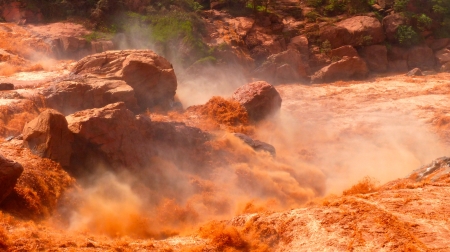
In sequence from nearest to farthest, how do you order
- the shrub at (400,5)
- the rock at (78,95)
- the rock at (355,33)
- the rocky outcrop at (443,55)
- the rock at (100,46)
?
1. the rock at (78,95)
2. the rock at (100,46)
3. the rocky outcrop at (443,55)
4. the rock at (355,33)
5. the shrub at (400,5)

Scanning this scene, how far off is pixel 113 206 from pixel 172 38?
600 inches

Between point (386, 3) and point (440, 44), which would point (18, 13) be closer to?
point (386, 3)

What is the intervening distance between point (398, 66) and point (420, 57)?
1.50 meters

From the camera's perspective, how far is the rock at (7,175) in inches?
320

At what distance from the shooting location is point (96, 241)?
274 inches

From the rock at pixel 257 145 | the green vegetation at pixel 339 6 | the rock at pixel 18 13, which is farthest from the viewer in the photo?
the green vegetation at pixel 339 6

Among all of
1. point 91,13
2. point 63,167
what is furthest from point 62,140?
point 91,13

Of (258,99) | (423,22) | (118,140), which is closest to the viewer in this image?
(118,140)

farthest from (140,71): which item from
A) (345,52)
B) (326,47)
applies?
(345,52)

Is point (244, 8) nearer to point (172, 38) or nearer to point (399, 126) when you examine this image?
point (172, 38)

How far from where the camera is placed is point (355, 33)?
84.7 feet

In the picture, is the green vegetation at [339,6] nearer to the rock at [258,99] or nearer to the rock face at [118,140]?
the rock at [258,99]

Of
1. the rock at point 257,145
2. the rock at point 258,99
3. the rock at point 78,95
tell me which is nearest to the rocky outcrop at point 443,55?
the rock at point 258,99

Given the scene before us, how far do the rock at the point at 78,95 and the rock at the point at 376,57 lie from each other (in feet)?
53.3
